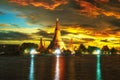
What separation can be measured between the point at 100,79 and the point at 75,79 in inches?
130

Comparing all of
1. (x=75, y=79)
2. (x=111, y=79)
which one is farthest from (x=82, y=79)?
(x=111, y=79)

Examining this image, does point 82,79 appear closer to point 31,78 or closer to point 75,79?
point 75,79

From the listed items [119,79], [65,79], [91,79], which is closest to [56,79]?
[65,79]

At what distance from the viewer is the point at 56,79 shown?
161 feet

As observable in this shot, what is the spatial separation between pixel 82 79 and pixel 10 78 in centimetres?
940

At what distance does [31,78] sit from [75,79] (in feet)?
19.6

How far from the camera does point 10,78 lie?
50.3 meters

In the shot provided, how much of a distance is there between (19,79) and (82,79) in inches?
315

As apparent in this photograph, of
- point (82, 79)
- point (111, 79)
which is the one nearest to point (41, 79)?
point (82, 79)

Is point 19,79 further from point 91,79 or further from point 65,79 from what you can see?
point 91,79

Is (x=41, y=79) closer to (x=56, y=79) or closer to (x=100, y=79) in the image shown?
(x=56, y=79)

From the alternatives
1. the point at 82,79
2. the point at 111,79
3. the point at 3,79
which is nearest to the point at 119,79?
the point at 111,79

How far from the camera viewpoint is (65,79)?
49156mm

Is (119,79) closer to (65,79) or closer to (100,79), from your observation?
(100,79)
